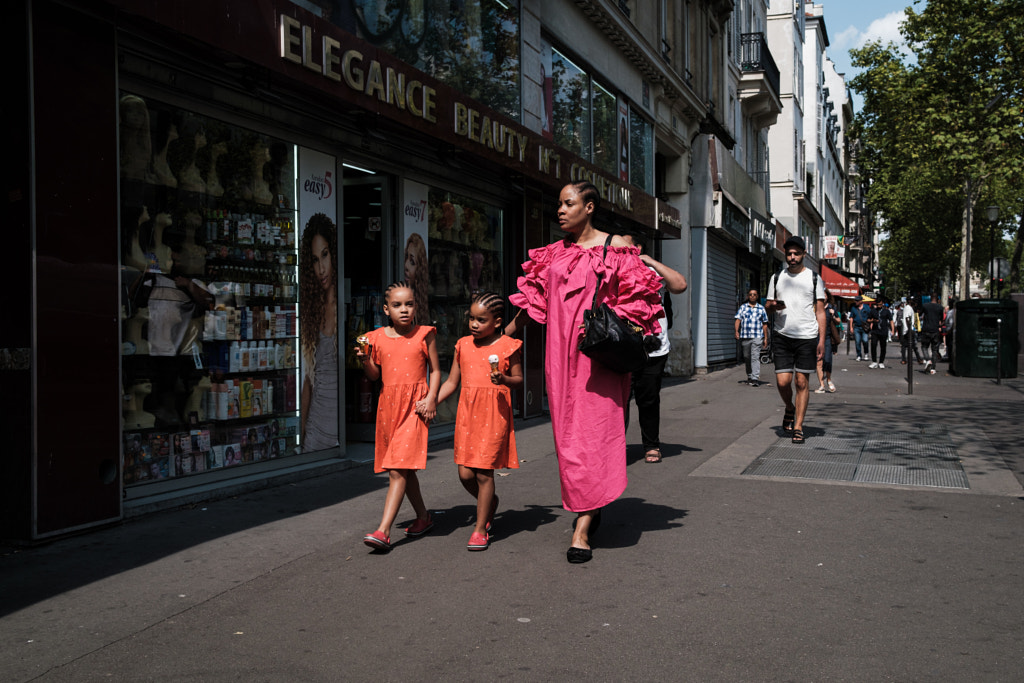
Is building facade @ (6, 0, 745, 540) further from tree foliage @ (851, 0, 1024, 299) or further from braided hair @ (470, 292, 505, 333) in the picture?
tree foliage @ (851, 0, 1024, 299)

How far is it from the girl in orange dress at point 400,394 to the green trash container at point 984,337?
17296 millimetres

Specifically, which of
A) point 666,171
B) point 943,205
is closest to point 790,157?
point 943,205

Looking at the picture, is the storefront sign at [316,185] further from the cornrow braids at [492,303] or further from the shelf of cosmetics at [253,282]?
the cornrow braids at [492,303]

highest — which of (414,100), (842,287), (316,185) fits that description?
(414,100)

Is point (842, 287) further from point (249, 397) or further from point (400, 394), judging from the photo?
point (400, 394)

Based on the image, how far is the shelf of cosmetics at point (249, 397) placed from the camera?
691 cm

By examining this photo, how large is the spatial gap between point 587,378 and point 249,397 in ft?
11.4

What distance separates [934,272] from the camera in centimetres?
6156

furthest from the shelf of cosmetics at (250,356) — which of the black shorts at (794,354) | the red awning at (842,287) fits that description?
the red awning at (842,287)

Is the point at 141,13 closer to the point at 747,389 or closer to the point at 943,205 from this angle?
the point at 747,389

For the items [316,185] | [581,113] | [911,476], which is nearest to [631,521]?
[911,476]

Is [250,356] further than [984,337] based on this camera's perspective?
No

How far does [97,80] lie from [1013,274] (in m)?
35.5

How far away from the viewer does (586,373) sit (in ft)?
15.7
